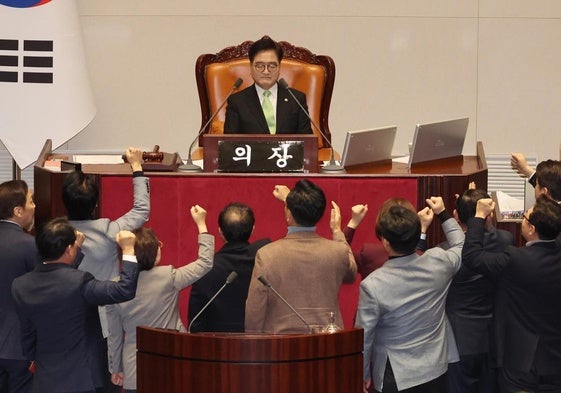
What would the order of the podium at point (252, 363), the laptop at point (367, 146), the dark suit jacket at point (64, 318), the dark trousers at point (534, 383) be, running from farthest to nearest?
the laptop at point (367, 146) → the dark trousers at point (534, 383) → the dark suit jacket at point (64, 318) → the podium at point (252, 363)

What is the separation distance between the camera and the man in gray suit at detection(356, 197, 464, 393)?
4.73 metres

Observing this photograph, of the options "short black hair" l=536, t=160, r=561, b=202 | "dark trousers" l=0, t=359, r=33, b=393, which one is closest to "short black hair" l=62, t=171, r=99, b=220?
"dark trousers" l=0, t=359, r=33, b=393

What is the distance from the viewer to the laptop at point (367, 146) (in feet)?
19.8

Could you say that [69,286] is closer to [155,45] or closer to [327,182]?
[327,182]

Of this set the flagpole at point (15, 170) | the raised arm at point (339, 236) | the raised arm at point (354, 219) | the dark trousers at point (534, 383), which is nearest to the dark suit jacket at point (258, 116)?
the raised arm at point (339, 236)

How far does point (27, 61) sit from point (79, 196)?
3094 millimetres

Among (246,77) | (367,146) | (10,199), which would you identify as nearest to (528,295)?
(367,146)

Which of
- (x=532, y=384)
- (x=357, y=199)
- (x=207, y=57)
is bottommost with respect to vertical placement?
(x=532, y=384)

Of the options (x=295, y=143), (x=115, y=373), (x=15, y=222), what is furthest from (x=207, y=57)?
(x=115, y=373)

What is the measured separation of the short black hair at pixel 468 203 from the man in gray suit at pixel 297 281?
2.28 ft

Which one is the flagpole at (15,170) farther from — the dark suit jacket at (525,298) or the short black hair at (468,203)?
the dark suit jacket at (525,298)

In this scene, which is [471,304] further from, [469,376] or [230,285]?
[230,285]

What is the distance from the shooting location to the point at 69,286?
4684mm

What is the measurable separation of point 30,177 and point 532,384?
5023 millimetres
